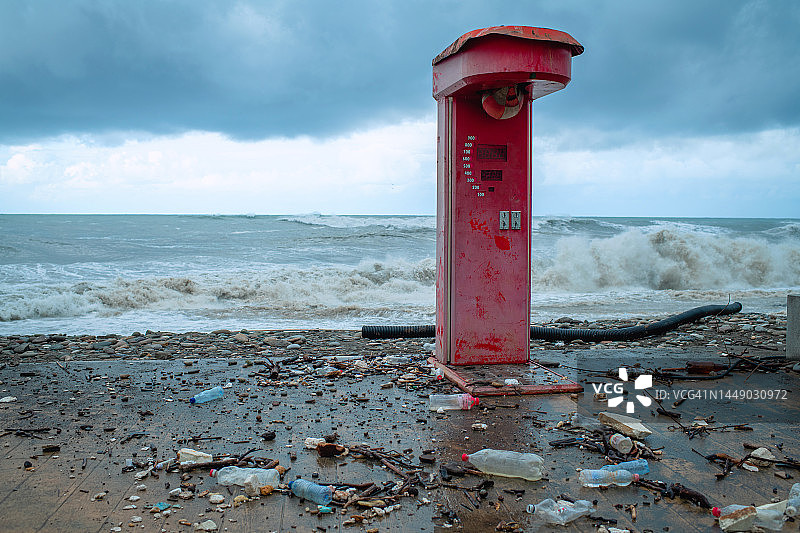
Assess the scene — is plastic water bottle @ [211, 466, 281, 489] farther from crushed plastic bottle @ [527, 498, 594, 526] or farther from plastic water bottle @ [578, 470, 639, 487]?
plastic water bottle @ [578, 470, 639, 487]

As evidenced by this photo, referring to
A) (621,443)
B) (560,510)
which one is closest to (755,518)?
(560,510)

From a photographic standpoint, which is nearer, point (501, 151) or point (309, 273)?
point (501, 151)

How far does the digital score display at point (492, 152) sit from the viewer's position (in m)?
5.27

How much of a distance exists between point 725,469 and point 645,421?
89cm

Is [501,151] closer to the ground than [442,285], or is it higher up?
higher up

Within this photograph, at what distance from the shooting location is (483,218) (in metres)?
5.32

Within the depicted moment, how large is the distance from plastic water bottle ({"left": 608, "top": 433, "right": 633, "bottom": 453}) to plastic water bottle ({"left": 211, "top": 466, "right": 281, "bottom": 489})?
6.06ft

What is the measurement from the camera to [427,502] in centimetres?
276

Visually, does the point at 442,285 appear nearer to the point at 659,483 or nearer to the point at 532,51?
the point at 532,51

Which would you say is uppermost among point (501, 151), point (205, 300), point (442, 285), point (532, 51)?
point (532, 51)

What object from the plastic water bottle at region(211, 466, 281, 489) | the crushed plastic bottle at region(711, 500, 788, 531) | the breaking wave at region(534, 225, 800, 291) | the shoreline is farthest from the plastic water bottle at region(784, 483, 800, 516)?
the breaking wave at region(534, 225, 800, 291)

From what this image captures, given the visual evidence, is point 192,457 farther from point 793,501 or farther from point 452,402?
point 793,501

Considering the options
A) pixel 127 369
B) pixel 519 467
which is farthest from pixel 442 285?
pixel 127 369

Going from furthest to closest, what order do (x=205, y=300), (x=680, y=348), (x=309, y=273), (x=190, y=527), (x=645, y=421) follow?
1. (x=309, y=273)
2. (x=205, y=300)
3. (x=680, y=348)
4. (x=645, y=421)
5. (x=190, y=527)
